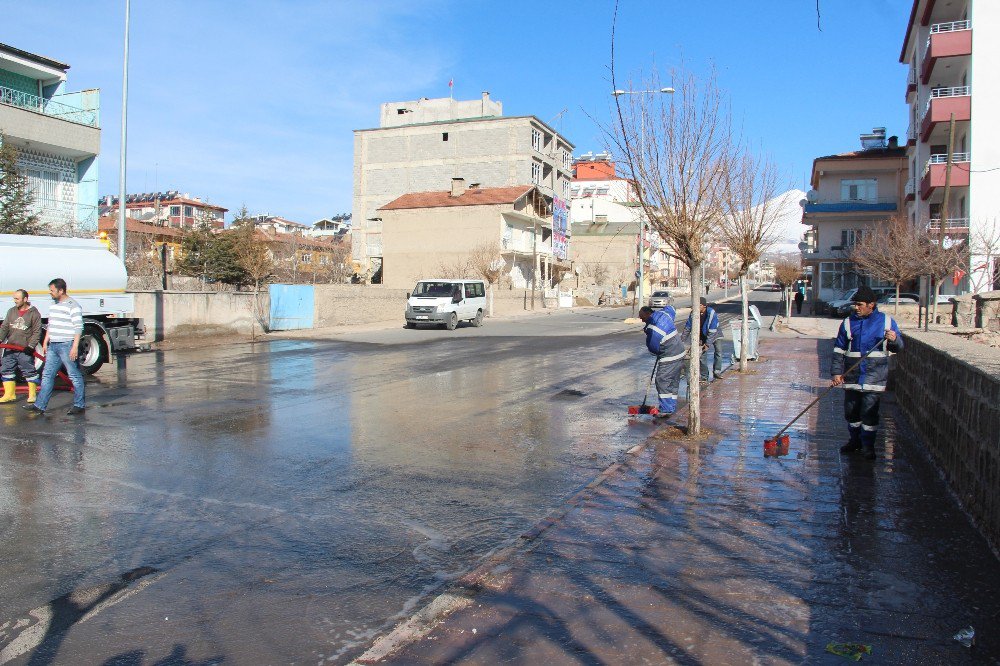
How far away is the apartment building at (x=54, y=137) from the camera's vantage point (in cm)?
2725

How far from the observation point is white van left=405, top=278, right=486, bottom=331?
31047 mm

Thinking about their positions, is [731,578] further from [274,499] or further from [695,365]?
[695,365]

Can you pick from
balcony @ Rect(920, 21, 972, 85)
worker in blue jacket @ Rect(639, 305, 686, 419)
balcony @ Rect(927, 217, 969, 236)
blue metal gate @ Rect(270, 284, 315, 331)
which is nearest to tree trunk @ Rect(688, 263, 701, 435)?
worker in blue jacket @ Rect(639, 305, 686, 419)

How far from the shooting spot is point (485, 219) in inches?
2267

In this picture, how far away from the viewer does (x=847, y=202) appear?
173 feet

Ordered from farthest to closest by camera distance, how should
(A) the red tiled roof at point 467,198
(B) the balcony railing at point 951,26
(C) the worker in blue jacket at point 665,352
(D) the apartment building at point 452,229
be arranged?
(A) the red tiled roof at point 467,198, (D) the apartment building at point 452,229, (B) the balcony railing at point 951,26, (C) the worker in blue jacket at point 665,352

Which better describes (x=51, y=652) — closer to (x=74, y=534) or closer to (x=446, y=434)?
(x=74, y=534)

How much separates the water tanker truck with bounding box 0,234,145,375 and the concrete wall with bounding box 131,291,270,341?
6222mm

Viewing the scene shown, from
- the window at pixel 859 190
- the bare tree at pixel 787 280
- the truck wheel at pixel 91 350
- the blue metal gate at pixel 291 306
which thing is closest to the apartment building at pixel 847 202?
the window at pixel 859 190

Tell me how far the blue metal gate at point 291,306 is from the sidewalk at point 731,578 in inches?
922

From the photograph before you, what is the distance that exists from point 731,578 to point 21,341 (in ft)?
35.3

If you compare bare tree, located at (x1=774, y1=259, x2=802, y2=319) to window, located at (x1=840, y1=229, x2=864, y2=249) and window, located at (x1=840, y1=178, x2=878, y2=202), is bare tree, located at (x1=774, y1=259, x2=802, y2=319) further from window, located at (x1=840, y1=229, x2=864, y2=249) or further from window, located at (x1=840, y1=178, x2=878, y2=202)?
window, located at (x1=840, y1=178, x2=878, y2=202)

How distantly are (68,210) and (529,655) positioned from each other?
31.0 meters

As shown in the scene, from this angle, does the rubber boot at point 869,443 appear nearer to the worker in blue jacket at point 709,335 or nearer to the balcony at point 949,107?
the worker in blue jacket at point 709,335
